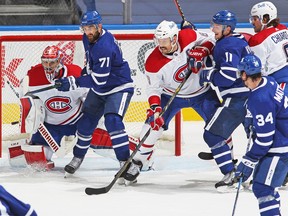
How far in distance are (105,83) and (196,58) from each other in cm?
58

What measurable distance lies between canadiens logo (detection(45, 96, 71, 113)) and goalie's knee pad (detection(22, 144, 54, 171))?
261 mm

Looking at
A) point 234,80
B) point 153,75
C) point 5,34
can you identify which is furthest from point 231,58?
point 5,34

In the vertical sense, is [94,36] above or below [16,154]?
above

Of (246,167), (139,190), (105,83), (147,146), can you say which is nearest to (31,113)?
(105,83)

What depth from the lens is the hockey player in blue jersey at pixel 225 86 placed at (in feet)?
18.3

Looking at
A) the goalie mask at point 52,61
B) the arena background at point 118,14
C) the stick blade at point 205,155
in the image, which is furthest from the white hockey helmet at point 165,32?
the arena background at point 118,14

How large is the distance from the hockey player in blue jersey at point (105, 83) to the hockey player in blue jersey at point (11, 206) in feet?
7.91

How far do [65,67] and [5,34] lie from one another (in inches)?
46.9

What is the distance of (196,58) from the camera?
18.5 ft

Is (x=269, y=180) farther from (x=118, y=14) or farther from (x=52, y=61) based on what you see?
(x=118, y=14)

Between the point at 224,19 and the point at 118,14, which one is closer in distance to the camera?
the point at 224,19

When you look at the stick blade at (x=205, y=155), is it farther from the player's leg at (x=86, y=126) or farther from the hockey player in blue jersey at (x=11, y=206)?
the hockey player in blue jersey at (x=11, y=206)

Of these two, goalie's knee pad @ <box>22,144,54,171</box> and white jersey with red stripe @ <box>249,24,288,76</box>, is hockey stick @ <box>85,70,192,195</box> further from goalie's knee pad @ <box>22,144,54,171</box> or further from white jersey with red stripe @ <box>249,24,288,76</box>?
goalie's knee pad @ <box>22,144,54,171</box>

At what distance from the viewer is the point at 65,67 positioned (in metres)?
6.24
